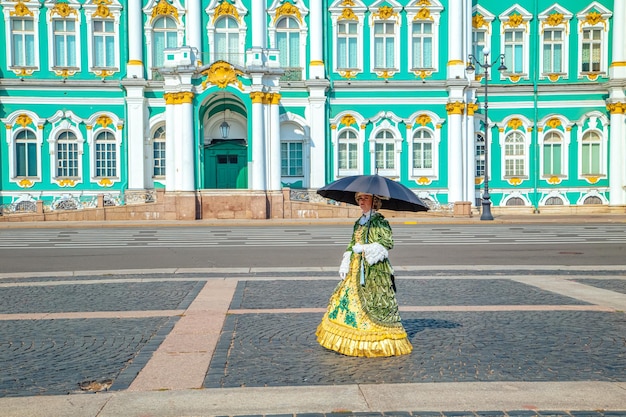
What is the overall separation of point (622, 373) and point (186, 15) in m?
33.8

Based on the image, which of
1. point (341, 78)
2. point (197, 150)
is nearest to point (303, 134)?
point (341, 78)

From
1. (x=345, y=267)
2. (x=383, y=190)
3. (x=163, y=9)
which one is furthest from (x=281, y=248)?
(x=163, y=9)

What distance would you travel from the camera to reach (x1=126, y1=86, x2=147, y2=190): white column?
36.2m

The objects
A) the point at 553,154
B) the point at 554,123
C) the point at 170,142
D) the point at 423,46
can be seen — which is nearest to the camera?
the point at 170,142

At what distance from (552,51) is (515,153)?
6.18 m

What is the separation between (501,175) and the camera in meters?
38.7

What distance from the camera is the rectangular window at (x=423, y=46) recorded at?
37.7 m

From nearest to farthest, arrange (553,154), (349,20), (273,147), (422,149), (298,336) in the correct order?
(298,336) < (273,147) < (349,20) < (422,149) < (553,154)

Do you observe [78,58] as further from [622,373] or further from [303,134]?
[622,373]

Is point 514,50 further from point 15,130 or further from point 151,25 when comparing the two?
point 15,130

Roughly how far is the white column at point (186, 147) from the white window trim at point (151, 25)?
4892 mm

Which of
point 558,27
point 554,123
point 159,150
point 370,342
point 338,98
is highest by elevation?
point 558,27

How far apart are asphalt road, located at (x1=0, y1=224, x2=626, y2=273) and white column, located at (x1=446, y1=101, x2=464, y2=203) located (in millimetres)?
10277

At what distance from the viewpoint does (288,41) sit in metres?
37.2
